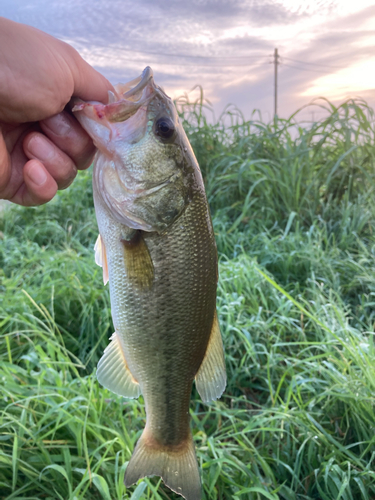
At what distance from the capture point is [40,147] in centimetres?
144

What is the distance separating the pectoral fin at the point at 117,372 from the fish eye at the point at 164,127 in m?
0.74

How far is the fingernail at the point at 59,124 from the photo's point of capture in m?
1.41

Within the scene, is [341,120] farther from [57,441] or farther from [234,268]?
[57,441]

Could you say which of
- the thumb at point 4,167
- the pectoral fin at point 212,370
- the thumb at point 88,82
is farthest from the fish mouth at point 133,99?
the pectoral fin at point 212,370

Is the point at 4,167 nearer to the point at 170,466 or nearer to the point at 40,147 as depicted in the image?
the point at 40,147

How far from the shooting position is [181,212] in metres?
1.21

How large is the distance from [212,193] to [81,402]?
354cm

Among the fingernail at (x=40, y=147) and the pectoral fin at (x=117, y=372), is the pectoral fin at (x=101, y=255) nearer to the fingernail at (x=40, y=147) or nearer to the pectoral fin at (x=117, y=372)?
the pectoral fin at (x=117, y=372)

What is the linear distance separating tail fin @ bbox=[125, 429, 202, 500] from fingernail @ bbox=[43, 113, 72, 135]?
1209 millimetres

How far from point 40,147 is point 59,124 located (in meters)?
0.12

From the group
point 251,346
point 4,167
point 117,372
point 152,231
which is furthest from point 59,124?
point 251,346

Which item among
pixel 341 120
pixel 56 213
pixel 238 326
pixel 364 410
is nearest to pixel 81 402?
pixel 238 326

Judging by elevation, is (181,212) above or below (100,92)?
below

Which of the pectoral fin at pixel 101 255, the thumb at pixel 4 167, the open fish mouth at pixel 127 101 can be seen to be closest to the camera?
the open fish mouth at pixel 127 101
